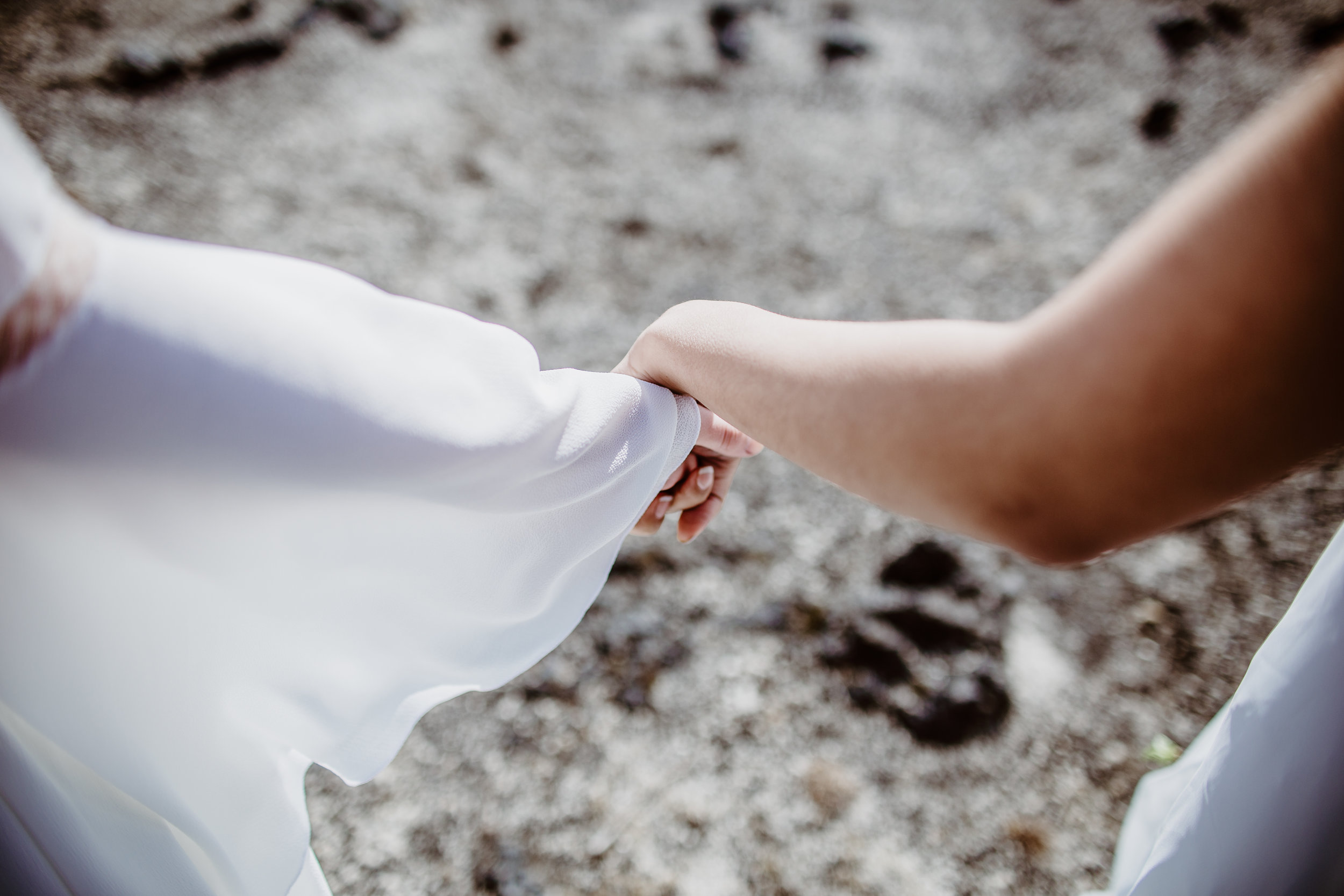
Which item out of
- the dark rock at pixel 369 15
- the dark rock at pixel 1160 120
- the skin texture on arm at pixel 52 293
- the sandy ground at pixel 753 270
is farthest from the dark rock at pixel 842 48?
the skin texture on arm at pixel 52 293

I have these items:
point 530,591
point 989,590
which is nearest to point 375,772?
point 530,591

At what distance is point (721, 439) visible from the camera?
0.74 meters

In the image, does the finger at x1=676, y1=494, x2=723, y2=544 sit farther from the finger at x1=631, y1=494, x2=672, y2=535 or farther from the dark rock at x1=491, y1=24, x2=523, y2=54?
the dark rock at x1=491, y1=24, x2=523, y2=54

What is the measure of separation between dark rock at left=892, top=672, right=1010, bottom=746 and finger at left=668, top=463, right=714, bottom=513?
56 centimetres

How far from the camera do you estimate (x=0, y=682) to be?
0.46 meters

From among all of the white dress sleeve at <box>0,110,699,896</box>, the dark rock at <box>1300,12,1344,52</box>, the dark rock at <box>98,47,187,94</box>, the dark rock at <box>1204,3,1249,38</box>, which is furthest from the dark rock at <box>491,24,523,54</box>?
the dark rock at <box>1300,12,1344,52</box>

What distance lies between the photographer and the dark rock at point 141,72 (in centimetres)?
177

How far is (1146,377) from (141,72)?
237 cm

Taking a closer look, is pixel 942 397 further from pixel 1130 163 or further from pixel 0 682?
pixel 1130 163

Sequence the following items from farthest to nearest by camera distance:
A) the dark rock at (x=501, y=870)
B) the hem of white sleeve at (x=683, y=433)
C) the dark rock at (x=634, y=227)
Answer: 1. the dark rock at (x=634, y=227)
2. the dark rock at (x=501, y=870)
3. the hem of white sleeve at (x=683, y=433)

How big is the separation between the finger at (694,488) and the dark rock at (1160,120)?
1884 mm

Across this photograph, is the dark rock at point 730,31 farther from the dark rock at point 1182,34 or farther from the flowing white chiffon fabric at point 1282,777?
the flowing white chiffon fabric at point 1282,777

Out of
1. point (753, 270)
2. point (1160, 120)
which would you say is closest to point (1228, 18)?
point (1160, 120)

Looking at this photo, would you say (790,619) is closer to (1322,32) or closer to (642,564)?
(642,564)
